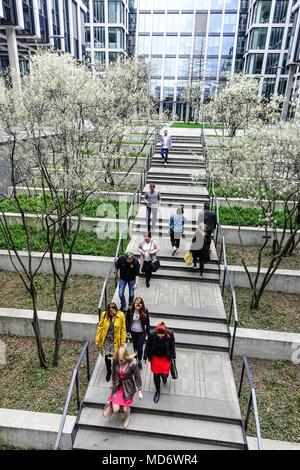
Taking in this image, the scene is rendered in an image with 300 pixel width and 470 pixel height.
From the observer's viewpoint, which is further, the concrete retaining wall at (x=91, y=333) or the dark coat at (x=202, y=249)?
the dark coat at (x=202, y=249)

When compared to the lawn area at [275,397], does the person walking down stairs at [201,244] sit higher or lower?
higher

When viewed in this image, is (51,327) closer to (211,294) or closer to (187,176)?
(211,294)

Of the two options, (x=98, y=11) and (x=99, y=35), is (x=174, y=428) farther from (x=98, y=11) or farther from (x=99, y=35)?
(x=98, y=11)

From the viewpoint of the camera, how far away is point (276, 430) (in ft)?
18.2

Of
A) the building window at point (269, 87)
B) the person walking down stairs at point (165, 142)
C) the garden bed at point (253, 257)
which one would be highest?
the building window at point (269, 87)

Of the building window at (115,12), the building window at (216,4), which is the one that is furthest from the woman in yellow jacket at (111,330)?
the building window at (216,4)

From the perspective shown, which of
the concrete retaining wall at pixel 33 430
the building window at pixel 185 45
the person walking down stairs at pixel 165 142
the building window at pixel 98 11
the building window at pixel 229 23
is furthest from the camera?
the building window at pixel 185 45

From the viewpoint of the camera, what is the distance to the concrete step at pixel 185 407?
545 cm

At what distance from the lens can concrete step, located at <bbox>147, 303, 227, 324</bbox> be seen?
7547mm

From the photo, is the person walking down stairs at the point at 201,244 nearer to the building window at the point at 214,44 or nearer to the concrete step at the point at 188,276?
the concrete step at the point at 188,276

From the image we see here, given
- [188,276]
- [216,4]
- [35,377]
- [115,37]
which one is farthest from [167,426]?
[216,4]

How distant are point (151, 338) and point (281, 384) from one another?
321 centimetres

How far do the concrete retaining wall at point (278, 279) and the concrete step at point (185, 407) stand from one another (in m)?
4.14
